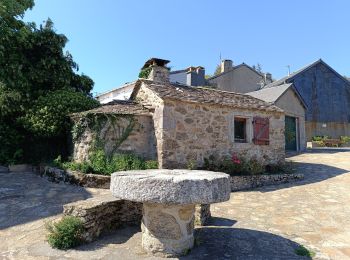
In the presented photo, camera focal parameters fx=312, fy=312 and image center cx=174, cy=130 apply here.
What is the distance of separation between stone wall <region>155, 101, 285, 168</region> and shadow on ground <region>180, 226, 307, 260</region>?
14.2 feet

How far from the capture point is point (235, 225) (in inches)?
222

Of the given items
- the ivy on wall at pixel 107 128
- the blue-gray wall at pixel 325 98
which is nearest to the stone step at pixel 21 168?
the ivy on wall at pixel 107 128

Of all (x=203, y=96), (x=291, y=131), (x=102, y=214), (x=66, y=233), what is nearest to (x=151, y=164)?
(x=203, y=96)

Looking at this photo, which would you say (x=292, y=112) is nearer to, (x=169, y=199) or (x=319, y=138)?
(x=319, y=138)

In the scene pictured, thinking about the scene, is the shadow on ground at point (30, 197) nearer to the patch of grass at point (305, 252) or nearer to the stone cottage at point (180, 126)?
the stone cottage at point (180, 126)

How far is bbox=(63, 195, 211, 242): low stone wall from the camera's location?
470 cm

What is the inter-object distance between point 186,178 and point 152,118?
606 cm

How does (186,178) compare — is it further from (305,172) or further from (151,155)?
(305,172)

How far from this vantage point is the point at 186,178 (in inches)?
157

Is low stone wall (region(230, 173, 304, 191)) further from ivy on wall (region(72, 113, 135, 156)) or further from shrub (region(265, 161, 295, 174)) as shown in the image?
ivy on wall (region(72, 113, 135, 156))

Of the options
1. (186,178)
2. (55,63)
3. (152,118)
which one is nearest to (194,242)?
(186,178)

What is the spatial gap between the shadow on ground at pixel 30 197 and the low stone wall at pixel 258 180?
4374 mm

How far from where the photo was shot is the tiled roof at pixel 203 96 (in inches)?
390

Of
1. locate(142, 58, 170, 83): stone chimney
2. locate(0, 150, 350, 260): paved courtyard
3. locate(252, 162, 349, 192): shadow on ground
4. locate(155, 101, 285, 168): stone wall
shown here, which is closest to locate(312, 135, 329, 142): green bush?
locate(252, 162, 349, 192): shadow on ground
